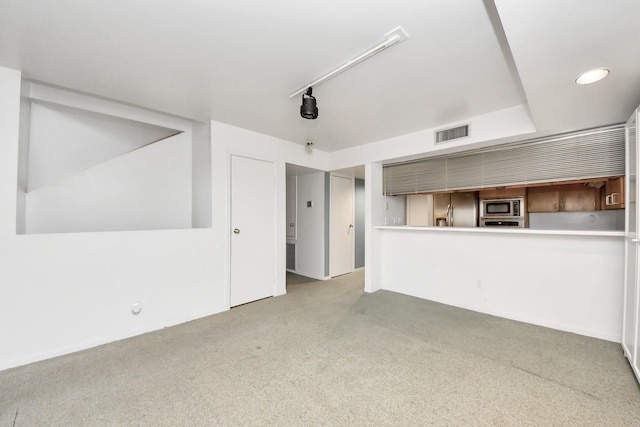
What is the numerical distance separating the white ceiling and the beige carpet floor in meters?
2.18

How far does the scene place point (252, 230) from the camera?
3.80 meters

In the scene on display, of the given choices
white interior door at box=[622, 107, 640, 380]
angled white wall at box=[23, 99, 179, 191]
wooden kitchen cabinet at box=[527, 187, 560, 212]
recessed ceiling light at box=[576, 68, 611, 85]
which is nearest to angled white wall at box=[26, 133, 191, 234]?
angled white wall at box=[23, 99, 179, 191]

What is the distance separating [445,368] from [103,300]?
10.5 ft

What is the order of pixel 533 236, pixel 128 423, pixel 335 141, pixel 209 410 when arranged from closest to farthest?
pixel 128 423 → pixel 209 410 → pixel 533 236 → pixel 335 141

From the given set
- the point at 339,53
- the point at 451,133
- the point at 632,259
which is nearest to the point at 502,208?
the point at 451,133

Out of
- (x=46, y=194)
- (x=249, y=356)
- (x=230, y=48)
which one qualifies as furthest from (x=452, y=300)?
(x=46, y=194)

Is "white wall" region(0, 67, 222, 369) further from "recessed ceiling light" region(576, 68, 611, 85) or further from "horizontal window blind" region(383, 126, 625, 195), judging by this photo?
"recessed ceiling light" region(576, 68, 611, 85)

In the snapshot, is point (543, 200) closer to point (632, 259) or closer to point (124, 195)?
point (632, 259)

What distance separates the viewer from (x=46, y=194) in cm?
286

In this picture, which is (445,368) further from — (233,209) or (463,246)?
(233,209)

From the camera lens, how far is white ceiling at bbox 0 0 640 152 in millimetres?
1477

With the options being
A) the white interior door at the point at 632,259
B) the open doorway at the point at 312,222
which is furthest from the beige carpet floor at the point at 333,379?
the open doorway at the point at 312,222

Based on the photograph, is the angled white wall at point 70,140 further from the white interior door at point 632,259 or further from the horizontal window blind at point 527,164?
the white interior door at point 632,259

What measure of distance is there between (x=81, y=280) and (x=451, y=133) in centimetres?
436
